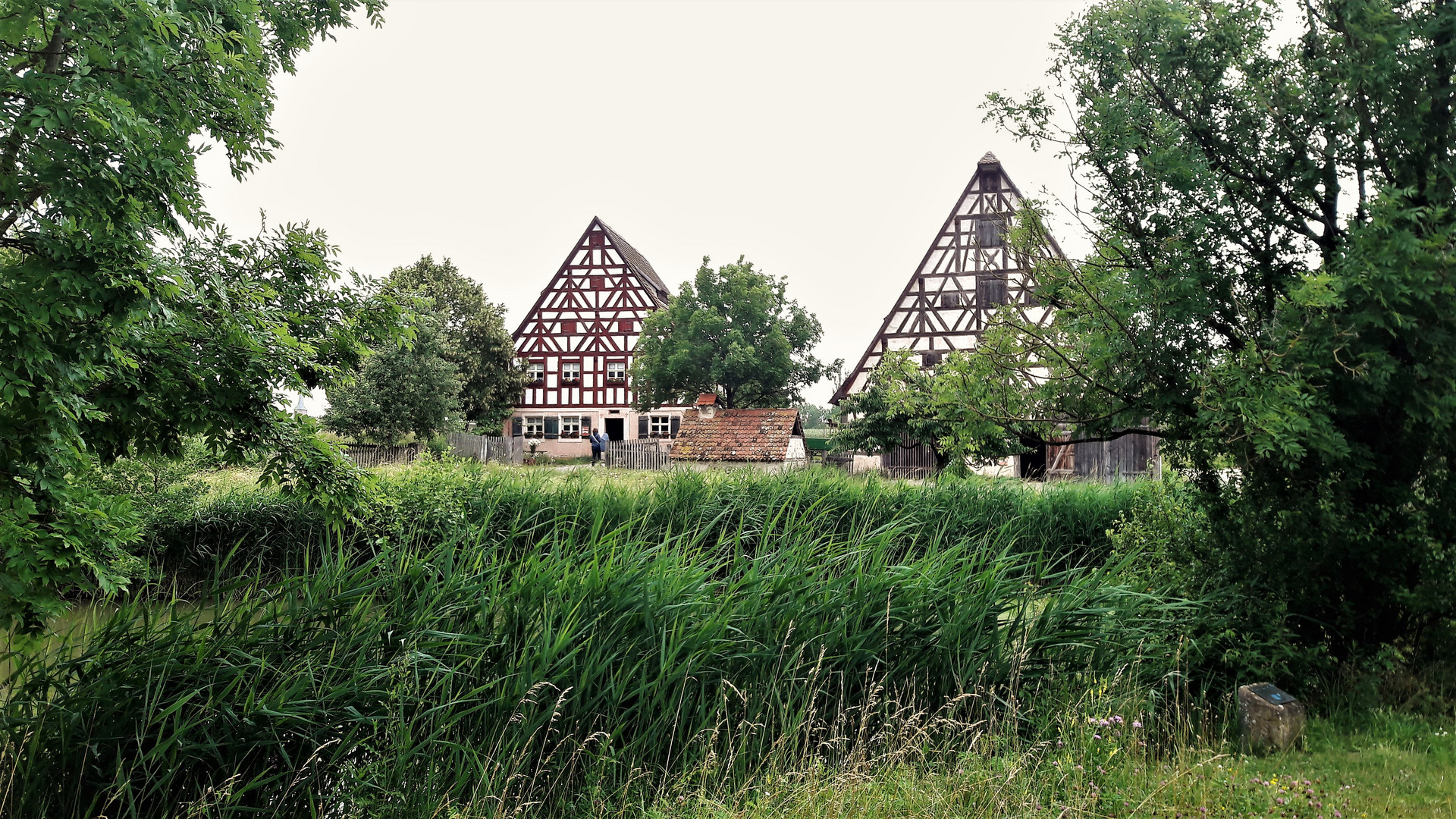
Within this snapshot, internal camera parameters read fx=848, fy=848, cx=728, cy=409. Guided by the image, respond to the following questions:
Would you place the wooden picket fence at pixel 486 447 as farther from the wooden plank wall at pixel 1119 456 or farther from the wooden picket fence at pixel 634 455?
the wooden plank wall at pixel 1119 456

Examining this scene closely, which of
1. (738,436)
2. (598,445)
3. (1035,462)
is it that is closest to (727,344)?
(598,445)

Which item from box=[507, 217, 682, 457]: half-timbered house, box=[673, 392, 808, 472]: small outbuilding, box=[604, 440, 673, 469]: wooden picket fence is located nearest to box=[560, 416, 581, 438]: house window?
box=[507, 217, 682, 457]: half-timbered house

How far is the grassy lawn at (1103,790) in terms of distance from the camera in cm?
346

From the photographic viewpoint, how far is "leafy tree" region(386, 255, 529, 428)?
3975 cm

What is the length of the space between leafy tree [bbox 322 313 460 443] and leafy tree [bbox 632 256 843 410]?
8961mm

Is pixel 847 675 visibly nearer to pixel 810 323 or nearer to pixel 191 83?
pixel 191 83

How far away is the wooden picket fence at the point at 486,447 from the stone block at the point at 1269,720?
91.8 feet

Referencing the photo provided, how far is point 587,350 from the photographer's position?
42562 mm

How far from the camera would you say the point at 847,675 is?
4668 millimetres

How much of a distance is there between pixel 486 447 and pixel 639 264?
2003 cm

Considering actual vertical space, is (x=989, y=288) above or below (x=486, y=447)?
above

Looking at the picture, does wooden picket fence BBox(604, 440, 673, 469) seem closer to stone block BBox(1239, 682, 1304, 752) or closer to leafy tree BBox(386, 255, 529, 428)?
leafy tree BBox(386, 255, 529, 428)

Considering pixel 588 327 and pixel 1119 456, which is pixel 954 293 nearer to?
pixel 1119 456

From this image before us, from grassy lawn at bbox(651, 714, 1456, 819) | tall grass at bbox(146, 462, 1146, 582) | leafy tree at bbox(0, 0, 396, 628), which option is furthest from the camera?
tall grass at bbox(146, 462, 1146, 582)
